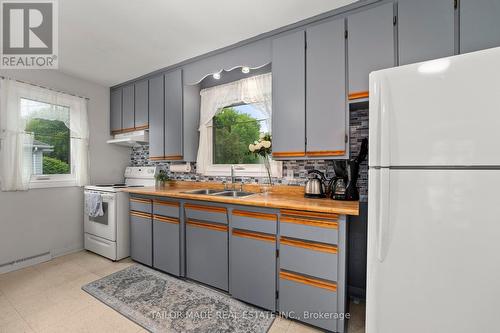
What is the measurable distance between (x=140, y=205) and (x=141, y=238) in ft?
1.31

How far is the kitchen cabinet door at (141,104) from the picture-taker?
307cm

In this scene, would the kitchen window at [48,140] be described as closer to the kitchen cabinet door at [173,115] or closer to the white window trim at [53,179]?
the white window trim at [53,179]

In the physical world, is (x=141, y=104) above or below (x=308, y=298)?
above

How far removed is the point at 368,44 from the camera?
64.9 inches

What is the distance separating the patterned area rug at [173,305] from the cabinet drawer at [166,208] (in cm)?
69

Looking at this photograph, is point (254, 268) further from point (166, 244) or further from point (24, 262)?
point (24, 262)

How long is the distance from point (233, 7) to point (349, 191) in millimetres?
1794

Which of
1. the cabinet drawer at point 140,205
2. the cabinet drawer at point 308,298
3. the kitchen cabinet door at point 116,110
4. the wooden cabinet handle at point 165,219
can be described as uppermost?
the kitchen cabinet door at point 116,110

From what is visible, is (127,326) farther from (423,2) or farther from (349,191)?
(423,2)

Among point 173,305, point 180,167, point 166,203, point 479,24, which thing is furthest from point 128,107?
point 479,24

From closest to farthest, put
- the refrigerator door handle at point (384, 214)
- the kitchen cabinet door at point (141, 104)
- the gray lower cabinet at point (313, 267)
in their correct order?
the refrigerator door handle at point (384, 214), the gray lower cabinet at point (313, 267), the kitchen cabinet door at point (141, 104)

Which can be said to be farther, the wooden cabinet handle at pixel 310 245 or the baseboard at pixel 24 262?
the baseboard at pixel 24 262

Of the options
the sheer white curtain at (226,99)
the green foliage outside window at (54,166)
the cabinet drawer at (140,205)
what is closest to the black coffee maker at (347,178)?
the sheer white curtain at (226,99)

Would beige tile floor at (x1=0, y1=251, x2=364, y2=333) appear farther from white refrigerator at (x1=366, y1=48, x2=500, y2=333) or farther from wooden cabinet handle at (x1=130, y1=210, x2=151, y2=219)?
white refrigerator at (x1=366, y1=48, x2=500, y2=333)
